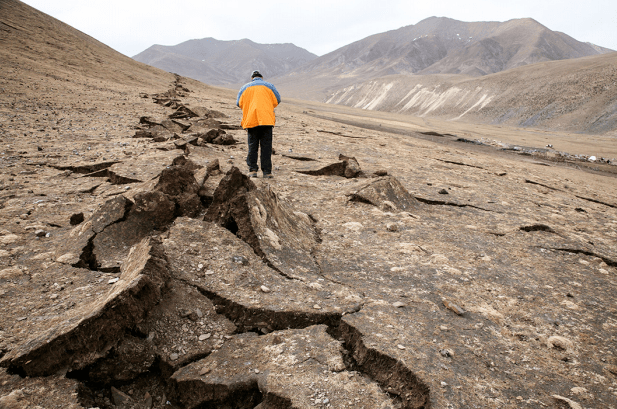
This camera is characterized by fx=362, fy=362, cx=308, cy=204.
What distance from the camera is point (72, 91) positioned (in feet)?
38.3

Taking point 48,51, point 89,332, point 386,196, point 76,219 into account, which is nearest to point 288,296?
point 89,332

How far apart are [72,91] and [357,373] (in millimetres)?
13390

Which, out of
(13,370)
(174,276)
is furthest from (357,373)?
(13,370)

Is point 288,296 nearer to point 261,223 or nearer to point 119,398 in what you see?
point 261,223

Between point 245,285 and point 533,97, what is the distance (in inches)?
1475

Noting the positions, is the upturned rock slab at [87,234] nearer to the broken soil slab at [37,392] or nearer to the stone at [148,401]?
the broken soil slab at [37,392]

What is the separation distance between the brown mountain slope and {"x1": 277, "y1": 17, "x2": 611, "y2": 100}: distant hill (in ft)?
105

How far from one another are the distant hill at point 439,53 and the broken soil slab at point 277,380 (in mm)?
76349

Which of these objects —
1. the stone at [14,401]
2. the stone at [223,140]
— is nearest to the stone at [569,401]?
the stone at [14,401]

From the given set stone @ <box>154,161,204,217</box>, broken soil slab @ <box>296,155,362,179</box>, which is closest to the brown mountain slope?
broken soil slab @ <box>296,155,362,179</box>

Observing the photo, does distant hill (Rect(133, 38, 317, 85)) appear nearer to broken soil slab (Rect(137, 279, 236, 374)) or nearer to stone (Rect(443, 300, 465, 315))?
broken soil slab (Rect(137, 279, 236, 374))

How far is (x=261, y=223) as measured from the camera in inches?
111

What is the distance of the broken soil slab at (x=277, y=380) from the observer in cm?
161

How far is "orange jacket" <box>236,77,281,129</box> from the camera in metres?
4.96
